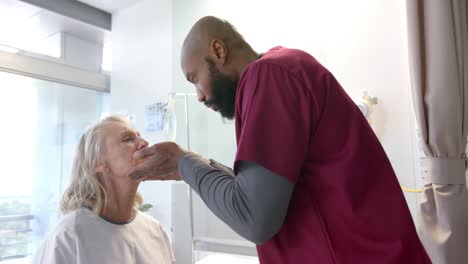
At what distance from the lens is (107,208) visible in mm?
1618

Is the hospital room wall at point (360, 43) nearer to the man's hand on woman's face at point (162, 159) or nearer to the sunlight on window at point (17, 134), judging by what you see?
the man's hand on woman's face at point (162, 159)

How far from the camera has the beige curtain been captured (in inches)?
54.3

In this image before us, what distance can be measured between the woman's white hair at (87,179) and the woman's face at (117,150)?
26mm

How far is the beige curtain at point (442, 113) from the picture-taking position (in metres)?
1.38

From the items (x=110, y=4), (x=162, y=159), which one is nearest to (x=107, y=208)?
(x=162, y=159)

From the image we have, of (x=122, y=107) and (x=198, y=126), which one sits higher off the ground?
(x=122, y=107)

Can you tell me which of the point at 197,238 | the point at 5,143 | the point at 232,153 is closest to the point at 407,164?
the point at 232,153

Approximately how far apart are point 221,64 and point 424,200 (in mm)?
1051

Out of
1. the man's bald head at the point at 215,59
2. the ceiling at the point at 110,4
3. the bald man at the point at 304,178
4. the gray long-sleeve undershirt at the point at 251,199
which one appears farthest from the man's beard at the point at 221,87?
the ceiling at the point at 110,4

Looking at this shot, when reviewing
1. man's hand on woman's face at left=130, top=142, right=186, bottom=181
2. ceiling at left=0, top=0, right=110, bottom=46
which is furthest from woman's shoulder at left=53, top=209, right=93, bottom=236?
ceiling at left=0, top=0, right=110, bottom=46

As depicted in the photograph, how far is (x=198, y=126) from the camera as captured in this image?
2219mm

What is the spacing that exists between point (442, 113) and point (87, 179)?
4.86 ft

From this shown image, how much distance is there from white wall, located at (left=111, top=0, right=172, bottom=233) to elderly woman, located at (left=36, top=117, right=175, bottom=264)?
0.94 meters

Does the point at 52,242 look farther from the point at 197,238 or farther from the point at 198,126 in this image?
the point at 198,126
